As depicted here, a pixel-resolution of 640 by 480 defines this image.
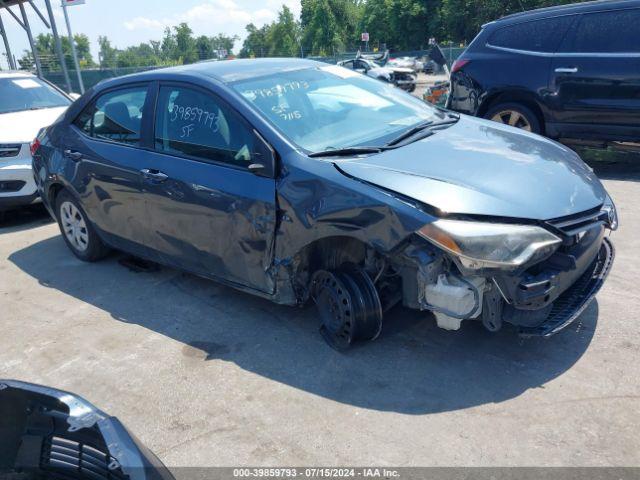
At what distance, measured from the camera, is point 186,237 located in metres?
4.05

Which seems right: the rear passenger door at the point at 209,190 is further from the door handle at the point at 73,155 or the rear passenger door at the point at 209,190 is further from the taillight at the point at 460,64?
the taillight at the point at 460,64

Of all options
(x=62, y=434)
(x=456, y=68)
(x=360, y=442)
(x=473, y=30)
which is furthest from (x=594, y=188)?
(x=473, y=30)

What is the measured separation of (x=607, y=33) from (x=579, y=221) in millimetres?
4396

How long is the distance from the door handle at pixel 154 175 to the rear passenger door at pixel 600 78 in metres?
4.81

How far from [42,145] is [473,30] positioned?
51.3 metres

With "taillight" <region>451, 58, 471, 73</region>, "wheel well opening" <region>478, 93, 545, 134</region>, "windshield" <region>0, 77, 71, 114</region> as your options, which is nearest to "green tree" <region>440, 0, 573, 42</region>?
"taillight" <region>451, 58, 471, 73</region>

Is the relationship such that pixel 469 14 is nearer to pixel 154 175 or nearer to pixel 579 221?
pixel 154 175

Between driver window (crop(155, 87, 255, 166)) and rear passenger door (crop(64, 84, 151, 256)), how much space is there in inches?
9.6

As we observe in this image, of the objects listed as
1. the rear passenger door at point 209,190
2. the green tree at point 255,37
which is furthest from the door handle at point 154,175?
the green tree at point 255,37

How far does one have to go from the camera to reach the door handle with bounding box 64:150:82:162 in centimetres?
491

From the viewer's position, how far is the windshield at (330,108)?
3.67m

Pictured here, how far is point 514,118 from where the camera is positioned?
708 cm

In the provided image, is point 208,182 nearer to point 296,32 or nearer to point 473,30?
point 473,30

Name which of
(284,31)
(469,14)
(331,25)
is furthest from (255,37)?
(469,14)
